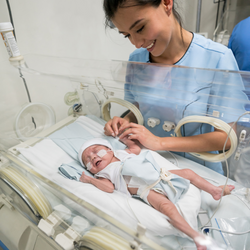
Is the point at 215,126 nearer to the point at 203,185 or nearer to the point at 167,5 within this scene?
the point at 203,185

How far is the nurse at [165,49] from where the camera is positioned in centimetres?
82

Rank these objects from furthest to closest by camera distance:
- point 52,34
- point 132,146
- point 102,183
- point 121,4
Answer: point 52,34
point 132,146
point 102,183
point 121,4

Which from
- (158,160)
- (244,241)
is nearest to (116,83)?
(158,160)

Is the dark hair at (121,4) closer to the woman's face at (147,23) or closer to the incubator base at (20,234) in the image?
the woman's face at (147,23)

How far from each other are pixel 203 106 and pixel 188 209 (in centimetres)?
53

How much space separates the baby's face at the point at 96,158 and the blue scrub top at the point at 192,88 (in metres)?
0.37

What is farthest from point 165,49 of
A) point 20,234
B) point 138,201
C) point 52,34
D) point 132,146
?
point 20,234

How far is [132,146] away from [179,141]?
31cm

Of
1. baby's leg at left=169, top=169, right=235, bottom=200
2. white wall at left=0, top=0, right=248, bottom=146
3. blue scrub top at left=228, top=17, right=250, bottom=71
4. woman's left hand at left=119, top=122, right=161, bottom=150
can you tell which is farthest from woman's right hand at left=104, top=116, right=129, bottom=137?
blue scrub top at left=228, top=17, right=250, bottom=71

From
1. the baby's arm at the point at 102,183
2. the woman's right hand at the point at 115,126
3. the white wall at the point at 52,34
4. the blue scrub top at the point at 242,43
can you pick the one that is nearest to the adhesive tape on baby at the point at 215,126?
the woman's right hand at the point at 115,126

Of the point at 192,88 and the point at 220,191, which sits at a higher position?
the point at 192,88

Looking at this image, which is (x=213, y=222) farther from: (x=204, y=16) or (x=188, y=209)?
(x=204, y=16)

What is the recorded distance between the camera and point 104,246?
695 mm

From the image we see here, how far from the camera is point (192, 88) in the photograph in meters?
1.06
